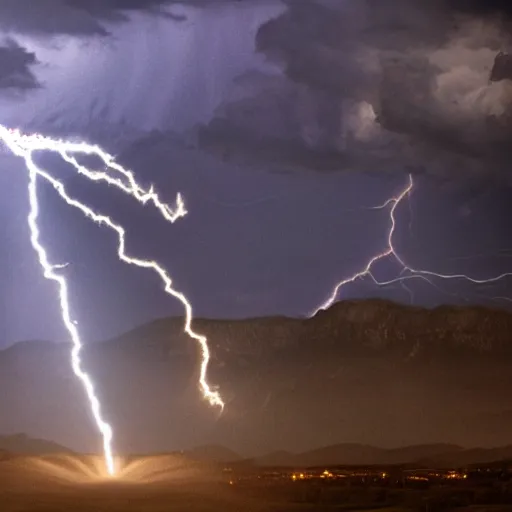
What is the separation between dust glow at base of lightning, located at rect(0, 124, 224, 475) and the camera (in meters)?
9.63

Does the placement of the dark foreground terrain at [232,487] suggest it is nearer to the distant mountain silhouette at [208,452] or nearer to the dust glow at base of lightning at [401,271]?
the distant mountain silhouette at [208,452]

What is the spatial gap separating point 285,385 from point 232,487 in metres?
1.90

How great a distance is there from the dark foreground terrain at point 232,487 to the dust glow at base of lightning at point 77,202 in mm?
713

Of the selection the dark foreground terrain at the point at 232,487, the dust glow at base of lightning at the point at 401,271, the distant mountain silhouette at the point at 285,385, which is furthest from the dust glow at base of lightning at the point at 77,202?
the dust glow at base of lightning at the point at 401,271

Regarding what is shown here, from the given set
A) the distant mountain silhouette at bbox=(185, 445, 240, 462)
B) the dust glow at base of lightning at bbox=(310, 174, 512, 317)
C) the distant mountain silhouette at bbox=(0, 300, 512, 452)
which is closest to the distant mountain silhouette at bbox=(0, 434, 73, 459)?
the distant mountain silhouette at bbox=(0, 300, 512, 452)

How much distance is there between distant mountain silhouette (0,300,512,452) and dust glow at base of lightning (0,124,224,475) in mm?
102

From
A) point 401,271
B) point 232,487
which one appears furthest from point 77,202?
point 401,271

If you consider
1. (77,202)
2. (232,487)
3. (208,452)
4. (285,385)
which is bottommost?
(232,487)

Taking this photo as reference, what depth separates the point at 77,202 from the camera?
383 inches

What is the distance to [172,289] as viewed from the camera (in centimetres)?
991

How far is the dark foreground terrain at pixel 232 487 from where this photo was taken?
762 centimetres

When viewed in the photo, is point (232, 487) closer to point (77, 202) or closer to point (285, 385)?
point (285, 385)

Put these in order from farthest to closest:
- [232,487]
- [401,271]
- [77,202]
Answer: [401,271] < [77,202] < [232,487]

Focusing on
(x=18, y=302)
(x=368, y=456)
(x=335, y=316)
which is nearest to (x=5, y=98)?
(x=18, y=302)
